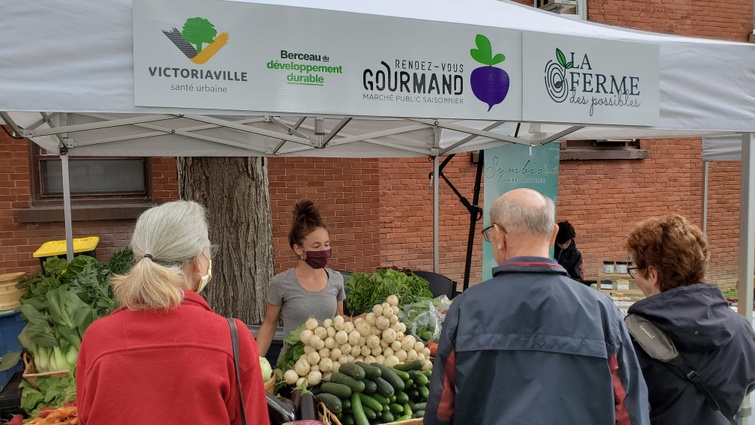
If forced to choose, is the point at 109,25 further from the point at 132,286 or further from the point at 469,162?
the point at 469,162

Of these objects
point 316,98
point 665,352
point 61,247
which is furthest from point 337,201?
point 665,352

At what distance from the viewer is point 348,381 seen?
318cm

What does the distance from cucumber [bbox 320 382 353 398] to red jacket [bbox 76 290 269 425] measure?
50.3 inches

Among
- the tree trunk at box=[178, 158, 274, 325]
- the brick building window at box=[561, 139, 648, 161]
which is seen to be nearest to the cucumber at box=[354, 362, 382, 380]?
the tree trunk at box=[178, 158, 274, 325]

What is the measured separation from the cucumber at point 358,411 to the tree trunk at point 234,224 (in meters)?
2.65

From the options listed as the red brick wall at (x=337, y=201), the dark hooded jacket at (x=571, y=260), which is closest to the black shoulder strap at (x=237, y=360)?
the dark hooded jacket at (x=571, y=260)

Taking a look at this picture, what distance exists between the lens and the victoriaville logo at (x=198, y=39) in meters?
2.52

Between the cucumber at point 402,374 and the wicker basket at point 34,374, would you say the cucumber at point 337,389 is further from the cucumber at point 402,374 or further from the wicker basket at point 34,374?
the wicker basket at point 34,374

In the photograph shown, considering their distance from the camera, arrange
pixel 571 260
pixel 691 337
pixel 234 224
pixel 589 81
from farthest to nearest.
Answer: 1. pixel 571 260
2. pixel 234 224
3. pixel 589 81
4. pixel 691 337

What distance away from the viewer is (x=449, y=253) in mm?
9680

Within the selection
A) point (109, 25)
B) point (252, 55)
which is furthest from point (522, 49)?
point (109, 25)

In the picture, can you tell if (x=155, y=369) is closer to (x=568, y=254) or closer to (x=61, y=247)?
(x=61, y=247)

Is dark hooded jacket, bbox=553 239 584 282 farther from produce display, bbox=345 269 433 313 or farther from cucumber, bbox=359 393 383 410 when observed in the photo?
cucumber, bbox=359 393 383 410

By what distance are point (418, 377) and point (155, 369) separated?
1.78 m
